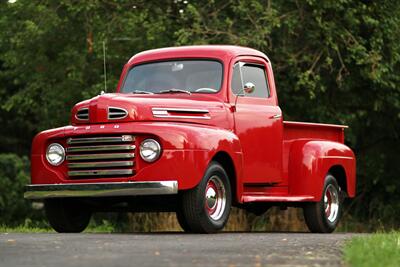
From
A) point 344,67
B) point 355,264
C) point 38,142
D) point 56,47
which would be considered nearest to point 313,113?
point 344,67

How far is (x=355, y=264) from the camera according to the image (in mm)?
7488

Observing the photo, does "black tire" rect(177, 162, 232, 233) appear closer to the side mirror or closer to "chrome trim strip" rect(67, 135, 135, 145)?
"chrome trim strip" rect(67, 135, 135, 145)

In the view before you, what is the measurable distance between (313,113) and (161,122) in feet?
37.2

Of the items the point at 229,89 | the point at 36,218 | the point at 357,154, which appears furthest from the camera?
the point at 36,218

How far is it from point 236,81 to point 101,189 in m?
2.49

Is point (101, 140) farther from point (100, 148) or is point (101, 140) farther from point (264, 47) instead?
point (264, 47)

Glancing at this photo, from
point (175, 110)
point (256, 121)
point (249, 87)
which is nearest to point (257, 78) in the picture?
point (256, 121)

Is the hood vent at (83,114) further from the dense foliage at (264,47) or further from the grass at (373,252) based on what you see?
the dense foliage at (264,47)

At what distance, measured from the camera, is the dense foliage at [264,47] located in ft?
69.5

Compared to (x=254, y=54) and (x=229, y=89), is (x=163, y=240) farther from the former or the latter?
(x=254, y=54)

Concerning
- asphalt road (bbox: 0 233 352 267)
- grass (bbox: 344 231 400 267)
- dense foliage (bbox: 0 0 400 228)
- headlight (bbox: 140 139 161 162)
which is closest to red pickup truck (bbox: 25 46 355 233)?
headlight (bbox: 140 139 161 162)

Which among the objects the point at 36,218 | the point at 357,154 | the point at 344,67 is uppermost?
the point at 344,67

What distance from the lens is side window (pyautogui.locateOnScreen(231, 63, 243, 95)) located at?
503 inches

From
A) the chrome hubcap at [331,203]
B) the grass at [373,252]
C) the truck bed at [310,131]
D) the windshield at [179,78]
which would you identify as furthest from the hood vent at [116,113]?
the chrome hubcap at [331,203]
